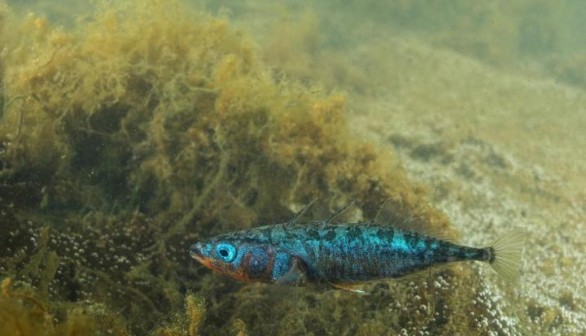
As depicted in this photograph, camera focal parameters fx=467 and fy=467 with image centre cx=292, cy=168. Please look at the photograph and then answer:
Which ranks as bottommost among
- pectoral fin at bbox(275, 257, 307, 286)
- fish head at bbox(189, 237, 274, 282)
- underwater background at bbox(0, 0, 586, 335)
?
underwater background at bbox(0, 0, 586, 335)

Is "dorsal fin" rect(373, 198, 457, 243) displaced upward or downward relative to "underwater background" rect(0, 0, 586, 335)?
upward

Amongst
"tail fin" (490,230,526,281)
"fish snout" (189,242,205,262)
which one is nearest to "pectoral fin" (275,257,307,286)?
"fish snout" (189,242,205,262)

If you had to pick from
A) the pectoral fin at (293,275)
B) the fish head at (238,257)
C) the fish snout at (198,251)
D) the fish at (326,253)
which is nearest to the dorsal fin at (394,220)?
the fish at (326,253)

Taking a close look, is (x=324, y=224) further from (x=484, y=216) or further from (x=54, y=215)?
(x=484, y=216)

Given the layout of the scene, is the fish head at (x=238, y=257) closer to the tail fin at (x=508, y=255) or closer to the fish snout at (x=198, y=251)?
the fish snout at (x=198, y=251)

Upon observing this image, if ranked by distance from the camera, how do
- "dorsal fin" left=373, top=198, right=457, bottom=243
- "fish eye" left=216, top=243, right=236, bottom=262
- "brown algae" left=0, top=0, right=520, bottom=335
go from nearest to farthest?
"fish eye" left=216, top=243, right=236, bottom=262 → "dorsal fin" left=373, top=198, right=457, bottom=243 → "brown algae" left=0, top=0, right=520, bottom=335

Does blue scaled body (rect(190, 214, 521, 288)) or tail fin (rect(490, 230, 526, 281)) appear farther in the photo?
tail fin (rect(490, 230, 526, 281))

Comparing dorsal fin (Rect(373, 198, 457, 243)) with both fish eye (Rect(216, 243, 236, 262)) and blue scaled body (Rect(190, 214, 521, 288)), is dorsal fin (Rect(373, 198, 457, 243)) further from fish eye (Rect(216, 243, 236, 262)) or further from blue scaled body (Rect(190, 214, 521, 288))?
fish eye (Rect(216, 243, 236, 262))

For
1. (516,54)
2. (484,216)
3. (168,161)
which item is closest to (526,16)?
(516,54)
